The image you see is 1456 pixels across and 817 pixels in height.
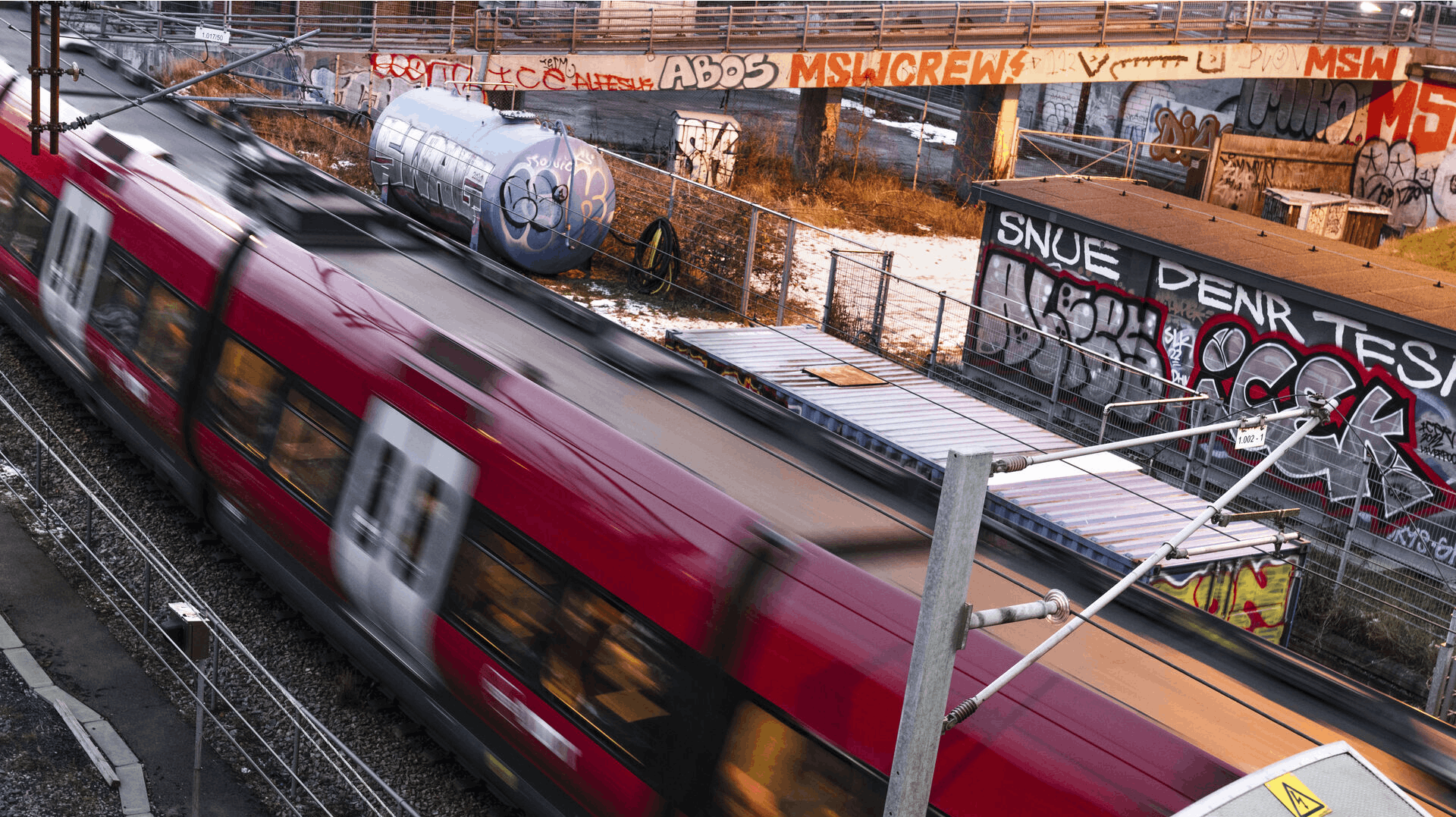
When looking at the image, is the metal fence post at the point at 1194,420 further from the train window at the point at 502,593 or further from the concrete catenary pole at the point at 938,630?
the concrete catenary pole at the point at 938,630

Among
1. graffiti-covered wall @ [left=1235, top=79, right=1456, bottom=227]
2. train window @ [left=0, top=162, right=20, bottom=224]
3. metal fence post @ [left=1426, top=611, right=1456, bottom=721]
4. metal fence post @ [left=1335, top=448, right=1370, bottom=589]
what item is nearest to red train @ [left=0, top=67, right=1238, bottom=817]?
train window @ [left=0, top=162, right=20, bottom=224]

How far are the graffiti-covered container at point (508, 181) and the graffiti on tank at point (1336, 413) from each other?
863 cm

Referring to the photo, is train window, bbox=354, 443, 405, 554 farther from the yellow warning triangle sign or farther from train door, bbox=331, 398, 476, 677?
the yellow warning triangle sign

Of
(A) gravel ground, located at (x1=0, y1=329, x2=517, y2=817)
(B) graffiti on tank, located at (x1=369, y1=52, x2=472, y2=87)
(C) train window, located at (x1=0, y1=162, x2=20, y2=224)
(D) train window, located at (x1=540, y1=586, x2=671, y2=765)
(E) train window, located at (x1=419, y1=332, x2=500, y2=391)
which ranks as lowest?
(A) gravel ground, located at (x1=0, y1=329, x2=517, y2=817)

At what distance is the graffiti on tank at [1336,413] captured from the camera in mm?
13742

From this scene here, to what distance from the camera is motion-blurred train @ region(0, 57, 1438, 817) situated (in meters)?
5.47

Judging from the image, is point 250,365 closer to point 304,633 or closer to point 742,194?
point 304,633

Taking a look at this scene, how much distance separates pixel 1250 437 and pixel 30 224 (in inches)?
445

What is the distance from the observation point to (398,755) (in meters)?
8.45

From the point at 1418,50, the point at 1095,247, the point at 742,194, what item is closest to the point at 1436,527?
the point at 1095,247

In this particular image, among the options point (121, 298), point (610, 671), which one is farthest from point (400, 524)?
point (121, 298)

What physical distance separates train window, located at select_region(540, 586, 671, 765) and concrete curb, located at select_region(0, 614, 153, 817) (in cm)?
254

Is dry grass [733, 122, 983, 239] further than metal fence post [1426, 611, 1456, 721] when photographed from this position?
Yes

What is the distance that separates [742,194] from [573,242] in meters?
7.50
